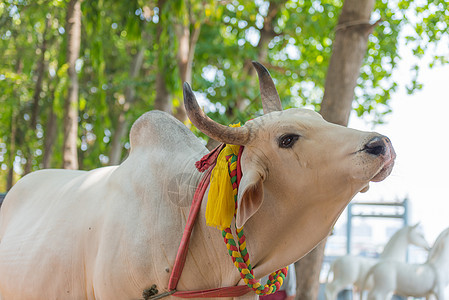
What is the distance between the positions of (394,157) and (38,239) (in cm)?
169

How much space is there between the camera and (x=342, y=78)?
417 centimetres

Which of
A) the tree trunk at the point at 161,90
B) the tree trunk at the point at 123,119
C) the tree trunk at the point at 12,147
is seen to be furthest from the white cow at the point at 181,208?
the tree trunk at the point at 12,147

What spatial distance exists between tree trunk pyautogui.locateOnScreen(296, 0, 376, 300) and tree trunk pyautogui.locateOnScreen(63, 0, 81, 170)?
9.24ft

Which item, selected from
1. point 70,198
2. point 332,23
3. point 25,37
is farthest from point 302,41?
point 70,198

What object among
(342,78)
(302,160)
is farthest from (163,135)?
(342,78)

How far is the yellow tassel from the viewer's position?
6.57 ft

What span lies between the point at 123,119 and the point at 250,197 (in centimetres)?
826

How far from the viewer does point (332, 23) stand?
9828 millimetres

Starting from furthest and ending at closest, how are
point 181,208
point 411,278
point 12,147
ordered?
point 12,147 → point 411,278 → point 181,208

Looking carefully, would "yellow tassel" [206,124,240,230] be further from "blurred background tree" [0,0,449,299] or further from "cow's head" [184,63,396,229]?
"blurred background tree" [0,0,449,299]

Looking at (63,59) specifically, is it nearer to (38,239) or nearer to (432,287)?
(38,239)

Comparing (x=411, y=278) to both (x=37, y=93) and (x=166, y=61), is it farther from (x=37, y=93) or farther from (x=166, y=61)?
(x=37, y=93)

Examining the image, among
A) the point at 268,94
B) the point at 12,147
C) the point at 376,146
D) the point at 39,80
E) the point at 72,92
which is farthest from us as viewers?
the point at 12,147

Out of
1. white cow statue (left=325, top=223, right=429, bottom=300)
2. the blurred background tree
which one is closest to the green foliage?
the blurred background tree
